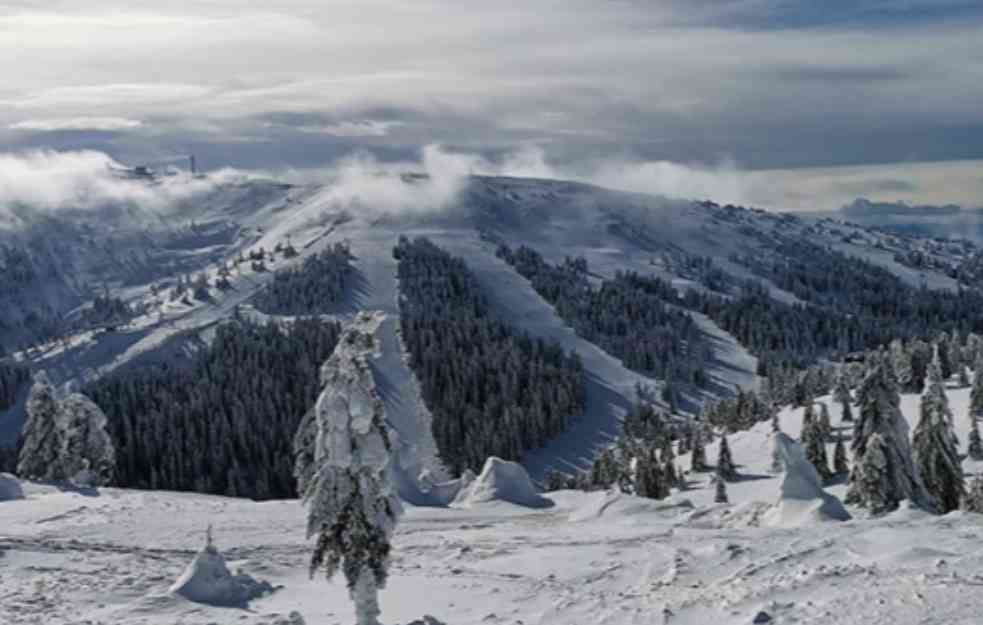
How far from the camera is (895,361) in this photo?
543 ft

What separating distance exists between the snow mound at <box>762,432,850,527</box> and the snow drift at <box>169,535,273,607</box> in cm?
2637

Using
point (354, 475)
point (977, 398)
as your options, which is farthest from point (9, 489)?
point (977, 398)

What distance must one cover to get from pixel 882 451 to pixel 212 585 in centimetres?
4090

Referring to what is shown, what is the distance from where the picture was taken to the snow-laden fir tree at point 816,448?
336ft

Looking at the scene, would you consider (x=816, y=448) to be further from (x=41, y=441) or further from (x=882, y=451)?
(x=41, y=441)

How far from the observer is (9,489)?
62094 millimetres

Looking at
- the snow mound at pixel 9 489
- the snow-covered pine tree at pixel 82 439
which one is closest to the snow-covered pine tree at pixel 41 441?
the snow-covered pine tree at pixel 82 439

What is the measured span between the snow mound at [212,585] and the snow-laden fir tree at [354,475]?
297 inches

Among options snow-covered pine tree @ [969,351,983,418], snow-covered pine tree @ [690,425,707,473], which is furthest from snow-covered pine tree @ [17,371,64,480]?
snow-covered pine tree @ [969,351,983,418]

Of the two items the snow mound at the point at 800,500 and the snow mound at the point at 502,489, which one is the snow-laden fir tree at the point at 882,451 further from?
the snow mound at the point at 502,489

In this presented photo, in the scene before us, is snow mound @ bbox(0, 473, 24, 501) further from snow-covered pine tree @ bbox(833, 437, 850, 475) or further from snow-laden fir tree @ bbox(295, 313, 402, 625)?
snow-covered pine tree @ bbox(833, 437, 850, 475)

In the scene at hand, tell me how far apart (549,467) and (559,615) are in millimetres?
156867

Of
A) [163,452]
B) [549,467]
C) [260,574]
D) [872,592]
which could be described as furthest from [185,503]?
[549,467]

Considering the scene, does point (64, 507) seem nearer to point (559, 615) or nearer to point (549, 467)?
point (559, 615)
